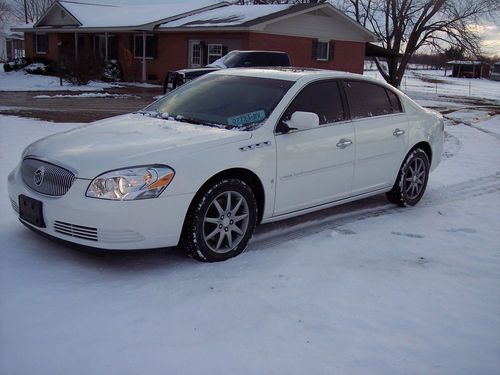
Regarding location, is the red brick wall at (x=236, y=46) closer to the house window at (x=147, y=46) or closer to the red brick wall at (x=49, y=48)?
the house window at (x=147, y=46)

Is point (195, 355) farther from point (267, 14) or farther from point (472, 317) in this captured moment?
point (267, 14)

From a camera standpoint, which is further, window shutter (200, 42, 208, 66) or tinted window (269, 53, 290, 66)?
window shutter (200, 42, 208, 66)

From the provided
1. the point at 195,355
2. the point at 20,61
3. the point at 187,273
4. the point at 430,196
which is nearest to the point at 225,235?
the point at 187,273

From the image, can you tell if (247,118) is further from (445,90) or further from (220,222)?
(445,90)

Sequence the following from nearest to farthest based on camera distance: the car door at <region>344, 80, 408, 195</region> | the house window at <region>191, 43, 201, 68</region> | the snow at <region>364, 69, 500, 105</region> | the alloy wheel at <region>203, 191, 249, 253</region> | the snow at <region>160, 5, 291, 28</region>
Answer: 1. the alloy wheel at <region>203, 191, 249, 253</region>
2. the car door at <region>344, 80, 408, 195</region>
3. the snow at <region>160, 5, 291, 28</region>
4. the house window at <region>191, 43, 201, 68</region>
5. the snow at <region>364, 69, 500, 105</region>

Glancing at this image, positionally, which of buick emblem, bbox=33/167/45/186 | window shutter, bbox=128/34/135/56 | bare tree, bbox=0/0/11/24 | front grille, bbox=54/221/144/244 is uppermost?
bare tree, bbox=0/0/11/24

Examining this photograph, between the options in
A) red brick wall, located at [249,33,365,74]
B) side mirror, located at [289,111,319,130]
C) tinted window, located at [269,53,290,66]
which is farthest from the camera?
red brick wall, located at [249,33,365,74]

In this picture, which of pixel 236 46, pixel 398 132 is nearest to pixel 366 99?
pixel 398 132

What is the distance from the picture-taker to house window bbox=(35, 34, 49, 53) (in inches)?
1390

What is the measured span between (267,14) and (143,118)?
20223 mm

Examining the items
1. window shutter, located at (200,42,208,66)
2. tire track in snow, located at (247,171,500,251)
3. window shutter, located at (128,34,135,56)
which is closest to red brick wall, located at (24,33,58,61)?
window shutter, located at (128,34,135,56)

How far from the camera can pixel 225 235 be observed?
441 centimetres

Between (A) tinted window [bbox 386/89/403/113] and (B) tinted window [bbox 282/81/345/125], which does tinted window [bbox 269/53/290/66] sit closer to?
(A) tinted window [bbox 386/89/403/113]

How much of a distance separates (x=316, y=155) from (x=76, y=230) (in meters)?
2.21
